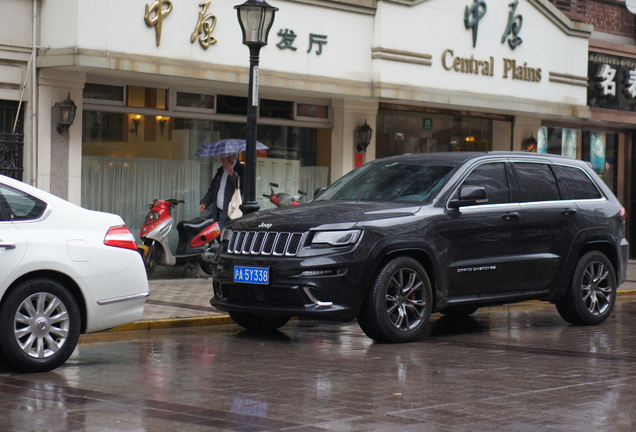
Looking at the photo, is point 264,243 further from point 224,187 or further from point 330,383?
point 224,187

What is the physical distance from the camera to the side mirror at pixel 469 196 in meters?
8.86

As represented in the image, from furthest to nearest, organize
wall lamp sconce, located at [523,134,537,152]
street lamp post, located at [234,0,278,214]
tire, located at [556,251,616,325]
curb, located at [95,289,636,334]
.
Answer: wall lamp sconce, located at [523,134,537,152], street lamp post, located at [234,0,278,214], tire, located at [556,251,616,325], curb, located at [95,289,636,334]

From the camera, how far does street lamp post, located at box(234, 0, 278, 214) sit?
11.0 m

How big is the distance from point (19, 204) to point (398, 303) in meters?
3.43

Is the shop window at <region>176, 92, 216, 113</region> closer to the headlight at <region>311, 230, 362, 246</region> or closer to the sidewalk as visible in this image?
the sidewalk

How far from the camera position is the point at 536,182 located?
994cm

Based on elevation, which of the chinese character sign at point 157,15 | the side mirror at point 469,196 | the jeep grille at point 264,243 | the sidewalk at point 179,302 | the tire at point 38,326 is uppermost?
the chinese character sign at point 157,15

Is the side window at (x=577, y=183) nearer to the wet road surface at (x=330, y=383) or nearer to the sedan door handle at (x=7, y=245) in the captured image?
the wet road surface at (x=330, y=383)

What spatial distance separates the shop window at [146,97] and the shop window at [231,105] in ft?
3.38

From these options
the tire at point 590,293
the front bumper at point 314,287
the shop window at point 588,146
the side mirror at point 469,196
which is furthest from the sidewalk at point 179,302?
the shop window at point 588,146

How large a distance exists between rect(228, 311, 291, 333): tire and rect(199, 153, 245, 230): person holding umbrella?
4272 mm

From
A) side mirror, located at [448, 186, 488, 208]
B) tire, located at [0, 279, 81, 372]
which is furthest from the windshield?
tire, located at [0, 279, 81, 372]

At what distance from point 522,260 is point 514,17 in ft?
32.3

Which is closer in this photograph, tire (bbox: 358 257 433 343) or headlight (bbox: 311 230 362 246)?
headlight (bbox: 311 230 362 246)
